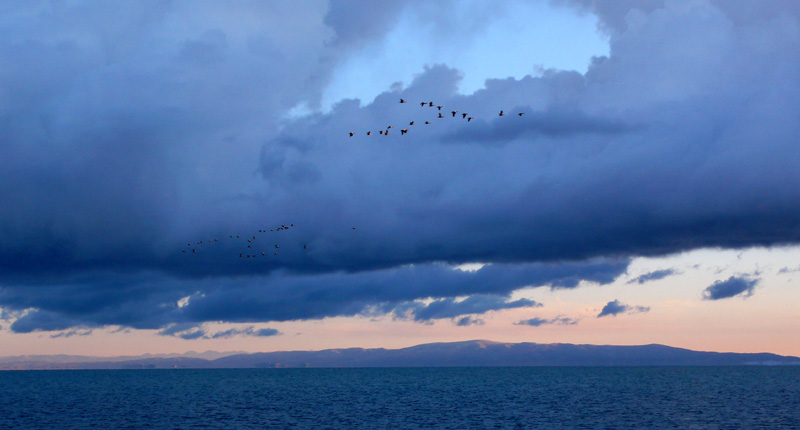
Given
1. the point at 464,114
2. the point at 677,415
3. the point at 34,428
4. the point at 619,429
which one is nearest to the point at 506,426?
the point at 619,429

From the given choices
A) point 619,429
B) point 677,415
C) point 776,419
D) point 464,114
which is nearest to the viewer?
point 464,114

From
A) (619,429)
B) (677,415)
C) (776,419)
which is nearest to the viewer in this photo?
(619,429)

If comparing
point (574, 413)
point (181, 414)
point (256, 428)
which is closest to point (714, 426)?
point (574, 413)

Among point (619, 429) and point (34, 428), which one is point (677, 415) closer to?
point (619, 429)

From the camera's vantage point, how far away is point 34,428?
125562 millimetres

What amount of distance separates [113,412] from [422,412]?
6974cm

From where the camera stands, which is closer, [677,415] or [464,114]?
[464,114]

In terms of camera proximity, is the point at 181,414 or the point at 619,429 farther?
the point at 181,414

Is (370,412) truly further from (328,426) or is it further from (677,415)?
(677,415)

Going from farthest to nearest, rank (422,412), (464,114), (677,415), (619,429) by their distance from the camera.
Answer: (422,412) → (677,415) → (619,429) → (464,114)

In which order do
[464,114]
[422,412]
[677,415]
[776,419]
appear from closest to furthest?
[464,114] → [776,419] → [677,415] → [422,412]

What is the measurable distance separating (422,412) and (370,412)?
11247 mm

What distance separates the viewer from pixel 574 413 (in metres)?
148

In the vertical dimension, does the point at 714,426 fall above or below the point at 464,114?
below
